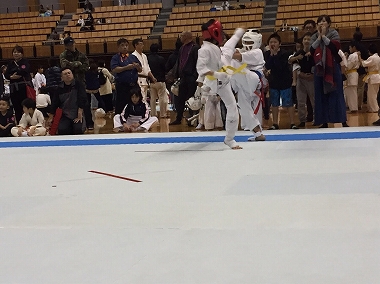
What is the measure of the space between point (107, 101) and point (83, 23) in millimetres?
8341

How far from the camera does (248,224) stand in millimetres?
2994

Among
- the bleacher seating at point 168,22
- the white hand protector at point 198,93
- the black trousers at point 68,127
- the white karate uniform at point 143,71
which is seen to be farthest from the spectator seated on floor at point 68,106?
the bleacher seating at point 168,22

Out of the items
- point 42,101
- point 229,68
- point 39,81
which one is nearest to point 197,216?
point 229,68

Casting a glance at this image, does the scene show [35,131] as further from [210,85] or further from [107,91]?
[210,85]

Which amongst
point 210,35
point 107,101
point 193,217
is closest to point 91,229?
point 193,217

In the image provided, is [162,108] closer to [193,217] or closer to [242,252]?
[193,217]

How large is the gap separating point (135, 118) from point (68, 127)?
1098 millimetres

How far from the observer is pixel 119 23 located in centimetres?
1989

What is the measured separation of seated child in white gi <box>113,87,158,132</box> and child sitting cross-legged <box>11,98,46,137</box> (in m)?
1.29

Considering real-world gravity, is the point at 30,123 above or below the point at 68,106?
below

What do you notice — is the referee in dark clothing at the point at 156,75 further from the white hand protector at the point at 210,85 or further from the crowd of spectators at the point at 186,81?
the white hand protector at the point at 210,85

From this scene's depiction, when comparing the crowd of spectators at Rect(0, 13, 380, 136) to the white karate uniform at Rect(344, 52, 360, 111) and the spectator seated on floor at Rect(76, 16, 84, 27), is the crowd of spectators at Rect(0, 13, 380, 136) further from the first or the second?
the spectator seated on floor at Rect(76, 16, 84, 27)

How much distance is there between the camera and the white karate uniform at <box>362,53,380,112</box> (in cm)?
997

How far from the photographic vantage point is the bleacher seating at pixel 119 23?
759 inches
